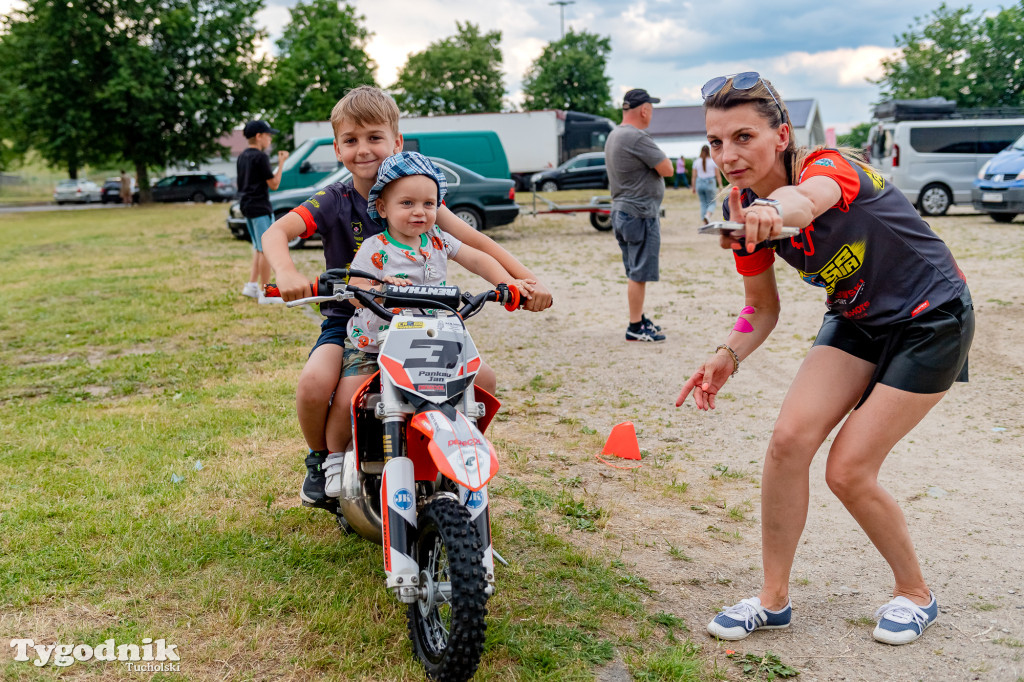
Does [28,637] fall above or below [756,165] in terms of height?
below

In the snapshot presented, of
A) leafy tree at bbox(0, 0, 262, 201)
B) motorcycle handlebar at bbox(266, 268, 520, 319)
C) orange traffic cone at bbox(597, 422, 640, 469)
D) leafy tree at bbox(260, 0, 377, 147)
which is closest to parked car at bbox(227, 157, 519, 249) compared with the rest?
orange traffic cone at bbox(597, 422, 640, 469)

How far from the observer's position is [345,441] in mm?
3492

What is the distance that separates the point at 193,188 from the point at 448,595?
42140 millimetres

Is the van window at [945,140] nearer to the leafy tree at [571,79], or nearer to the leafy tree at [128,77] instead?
the leafy tree at [128,77]

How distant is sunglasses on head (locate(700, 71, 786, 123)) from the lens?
2828mm

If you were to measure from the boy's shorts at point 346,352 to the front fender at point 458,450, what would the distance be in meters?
0.69

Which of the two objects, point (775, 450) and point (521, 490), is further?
point (521, 490)

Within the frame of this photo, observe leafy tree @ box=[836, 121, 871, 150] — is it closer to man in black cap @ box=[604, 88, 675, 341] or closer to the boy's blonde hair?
man in black cap @ box=[604, 88, 675, 341]

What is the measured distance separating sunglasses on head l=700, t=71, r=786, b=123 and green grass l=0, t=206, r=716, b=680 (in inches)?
76.1

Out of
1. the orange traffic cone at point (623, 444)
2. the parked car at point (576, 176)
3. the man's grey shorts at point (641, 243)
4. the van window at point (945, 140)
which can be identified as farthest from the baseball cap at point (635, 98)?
the parked car at point (576, 176)

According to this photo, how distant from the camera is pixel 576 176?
35250 millimetres

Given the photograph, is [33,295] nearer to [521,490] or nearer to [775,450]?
[521,490]

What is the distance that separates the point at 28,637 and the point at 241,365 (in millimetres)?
4271

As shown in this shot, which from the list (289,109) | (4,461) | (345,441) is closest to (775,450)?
(345,441)
